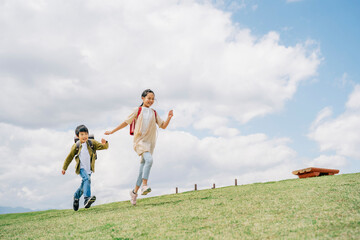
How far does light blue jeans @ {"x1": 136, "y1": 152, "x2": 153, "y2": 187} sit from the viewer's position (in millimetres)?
7840

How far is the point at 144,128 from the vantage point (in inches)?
322

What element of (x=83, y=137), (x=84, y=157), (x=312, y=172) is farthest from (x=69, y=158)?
(x=312, y=172)

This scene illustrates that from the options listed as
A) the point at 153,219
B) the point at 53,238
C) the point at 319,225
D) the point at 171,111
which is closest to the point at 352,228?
the point at 319,225

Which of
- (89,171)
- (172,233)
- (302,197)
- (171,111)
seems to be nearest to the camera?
(172,233)

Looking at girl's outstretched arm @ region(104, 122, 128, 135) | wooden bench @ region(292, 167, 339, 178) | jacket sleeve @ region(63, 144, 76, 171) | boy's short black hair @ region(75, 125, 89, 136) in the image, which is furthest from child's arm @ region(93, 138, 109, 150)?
wooden bench @ region(292, 167, 339, 178)

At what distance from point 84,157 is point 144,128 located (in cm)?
226

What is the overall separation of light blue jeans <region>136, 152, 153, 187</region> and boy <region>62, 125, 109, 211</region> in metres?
1.72

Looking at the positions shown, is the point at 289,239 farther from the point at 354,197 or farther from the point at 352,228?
the point at 354,197

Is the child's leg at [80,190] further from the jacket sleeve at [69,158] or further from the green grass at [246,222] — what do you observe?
the green grass at [246,222]

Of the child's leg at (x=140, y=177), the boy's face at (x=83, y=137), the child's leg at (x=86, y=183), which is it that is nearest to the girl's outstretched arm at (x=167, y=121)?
the child's leg at (x=140, y=177)

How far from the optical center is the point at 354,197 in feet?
18.2

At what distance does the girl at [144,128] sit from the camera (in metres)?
8.07

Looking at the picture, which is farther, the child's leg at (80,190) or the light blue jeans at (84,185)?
the child's leg at (80,190)

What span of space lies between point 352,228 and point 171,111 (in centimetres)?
535
